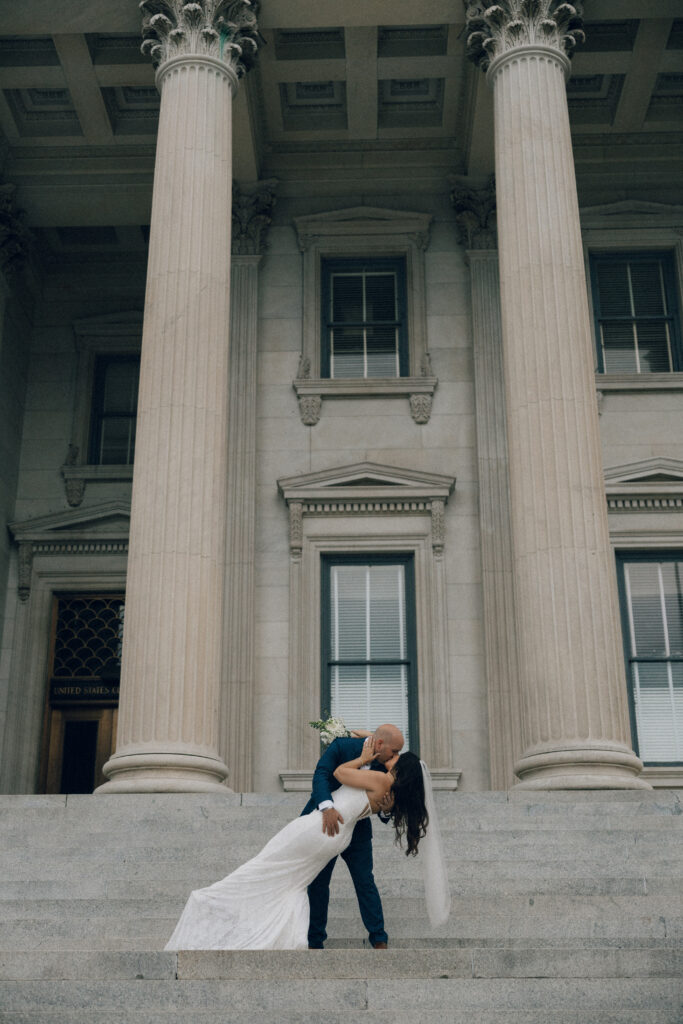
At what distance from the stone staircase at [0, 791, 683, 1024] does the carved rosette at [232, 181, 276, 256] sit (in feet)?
41.5

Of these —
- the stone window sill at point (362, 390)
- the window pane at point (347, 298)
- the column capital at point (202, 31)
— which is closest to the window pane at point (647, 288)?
the stone window sill at point (362, 390)

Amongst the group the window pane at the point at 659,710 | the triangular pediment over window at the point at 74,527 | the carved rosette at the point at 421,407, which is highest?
the carved rosette at the point at 421,407

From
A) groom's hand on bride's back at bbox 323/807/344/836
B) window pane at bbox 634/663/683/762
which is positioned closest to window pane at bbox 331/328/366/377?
window pane at bbox 634/663/683/762

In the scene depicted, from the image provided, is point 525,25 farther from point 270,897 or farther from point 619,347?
point 270,897

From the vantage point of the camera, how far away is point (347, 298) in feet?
77.6

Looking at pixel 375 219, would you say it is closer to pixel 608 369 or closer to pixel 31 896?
pixel 608 369

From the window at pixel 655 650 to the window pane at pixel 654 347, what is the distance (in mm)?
3665

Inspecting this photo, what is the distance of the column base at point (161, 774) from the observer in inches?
556

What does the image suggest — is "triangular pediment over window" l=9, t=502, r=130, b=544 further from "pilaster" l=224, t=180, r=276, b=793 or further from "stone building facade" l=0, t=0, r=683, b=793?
"pilaster" l=224, t=180, r=276, b=793

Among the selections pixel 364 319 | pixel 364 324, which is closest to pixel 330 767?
pixel 364 324

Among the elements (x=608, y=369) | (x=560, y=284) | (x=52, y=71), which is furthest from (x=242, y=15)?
(x=608, y=369)

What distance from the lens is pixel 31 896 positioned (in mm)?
11523

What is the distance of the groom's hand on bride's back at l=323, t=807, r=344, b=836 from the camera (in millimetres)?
9547

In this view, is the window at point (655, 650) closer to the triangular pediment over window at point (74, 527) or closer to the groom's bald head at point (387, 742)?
the triangular pediment over window at point (74, 527)
